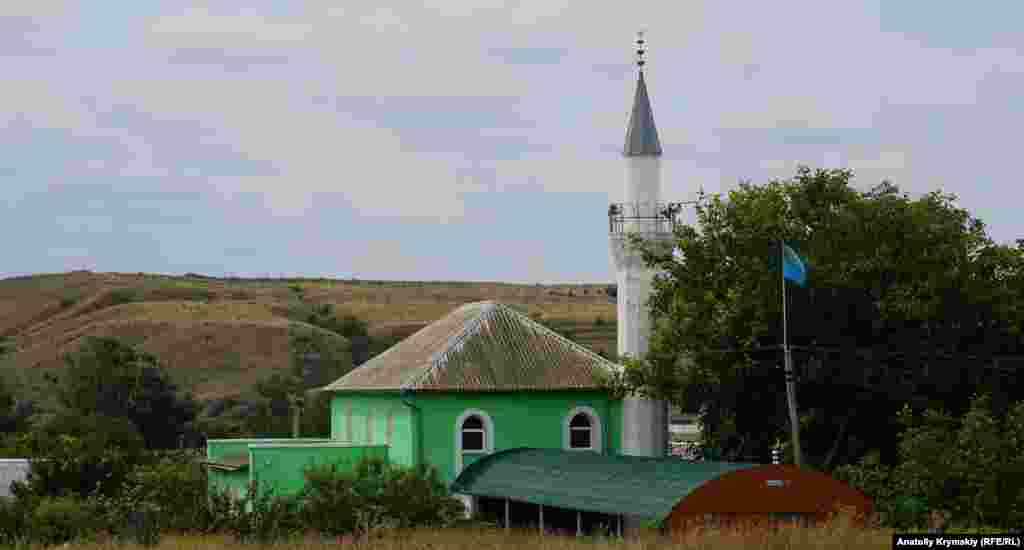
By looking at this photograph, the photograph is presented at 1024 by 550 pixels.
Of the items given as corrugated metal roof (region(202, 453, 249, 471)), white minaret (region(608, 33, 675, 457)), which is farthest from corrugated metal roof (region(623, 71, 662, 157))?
corrugated metal roof (region(202, 453, 249, 471))

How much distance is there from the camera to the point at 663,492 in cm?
3294

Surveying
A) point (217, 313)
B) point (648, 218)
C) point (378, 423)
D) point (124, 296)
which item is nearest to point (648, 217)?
point (648, 218)

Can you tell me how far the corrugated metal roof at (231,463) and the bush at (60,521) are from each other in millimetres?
7255

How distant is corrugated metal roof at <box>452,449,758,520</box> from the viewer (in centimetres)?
3297

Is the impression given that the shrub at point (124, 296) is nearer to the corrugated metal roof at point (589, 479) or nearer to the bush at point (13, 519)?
the corrugated metal roof at point (589, 479)

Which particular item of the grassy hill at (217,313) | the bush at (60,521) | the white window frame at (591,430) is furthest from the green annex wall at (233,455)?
the grassy hill at (217,313)

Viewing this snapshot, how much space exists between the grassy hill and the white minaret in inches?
2358

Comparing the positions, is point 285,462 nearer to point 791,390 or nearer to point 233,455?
point 233,455

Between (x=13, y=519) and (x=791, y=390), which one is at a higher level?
(x=791, y=390)

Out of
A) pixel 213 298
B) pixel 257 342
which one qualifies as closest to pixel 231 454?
pixel 257 342

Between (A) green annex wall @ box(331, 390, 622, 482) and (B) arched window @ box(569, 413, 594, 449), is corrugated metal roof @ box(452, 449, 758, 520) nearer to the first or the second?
(A) green annex wall @ box(331, 390, 622, 482)

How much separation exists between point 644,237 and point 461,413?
22.8 feet

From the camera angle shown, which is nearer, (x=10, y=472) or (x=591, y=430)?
(x=591, y=430)

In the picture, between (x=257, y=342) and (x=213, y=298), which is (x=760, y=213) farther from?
(x=213, y=298)
